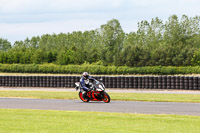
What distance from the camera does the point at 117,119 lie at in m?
14.1

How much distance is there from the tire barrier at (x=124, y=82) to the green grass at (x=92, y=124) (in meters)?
20.9

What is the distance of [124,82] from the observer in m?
37.8

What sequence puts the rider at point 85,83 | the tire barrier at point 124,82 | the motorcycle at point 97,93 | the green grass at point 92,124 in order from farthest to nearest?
the tire barrier at point 124,82 → the rider at point 85,83 → the motorcycle at point 97,93 → the green grass at point 92,124

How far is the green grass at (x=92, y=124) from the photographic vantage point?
11.5 metres

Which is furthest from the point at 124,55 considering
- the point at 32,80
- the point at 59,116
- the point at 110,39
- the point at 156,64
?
the point at 59,116

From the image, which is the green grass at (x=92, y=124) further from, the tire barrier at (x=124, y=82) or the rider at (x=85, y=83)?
the tire barrier at (x=124, y=82)

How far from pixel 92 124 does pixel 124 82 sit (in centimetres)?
2516

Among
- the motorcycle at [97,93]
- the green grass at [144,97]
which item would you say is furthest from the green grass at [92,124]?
the green grass at [144,97]

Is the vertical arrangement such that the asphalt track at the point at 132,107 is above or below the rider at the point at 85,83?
below

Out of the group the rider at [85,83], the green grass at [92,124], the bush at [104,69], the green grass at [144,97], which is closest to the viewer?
the green grass at [92,124]

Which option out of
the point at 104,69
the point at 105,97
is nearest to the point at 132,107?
the point at 105,97

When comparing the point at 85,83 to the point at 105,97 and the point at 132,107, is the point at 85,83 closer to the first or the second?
the point at 105,97

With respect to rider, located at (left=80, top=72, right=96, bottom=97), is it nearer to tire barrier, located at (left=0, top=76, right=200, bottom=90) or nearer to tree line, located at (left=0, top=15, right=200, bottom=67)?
A: tire barrier, located at (left=0, top=76, right=200, bottom=90)

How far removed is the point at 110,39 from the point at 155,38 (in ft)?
50.9
